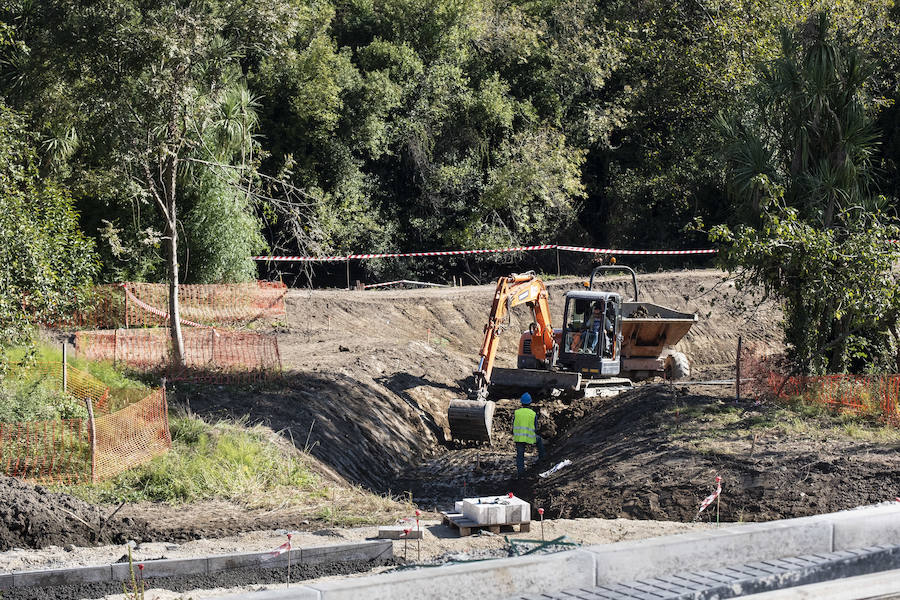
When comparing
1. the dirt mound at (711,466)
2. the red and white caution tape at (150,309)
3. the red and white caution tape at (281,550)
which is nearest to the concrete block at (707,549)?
the red and white caution tape at (281,550)

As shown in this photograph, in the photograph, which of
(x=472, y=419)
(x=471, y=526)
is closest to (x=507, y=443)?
(x=472, y=419)

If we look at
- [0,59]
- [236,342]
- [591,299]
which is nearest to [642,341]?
[591,299]

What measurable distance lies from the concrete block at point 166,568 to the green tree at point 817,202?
10094mm

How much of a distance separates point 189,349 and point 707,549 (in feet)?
46.8

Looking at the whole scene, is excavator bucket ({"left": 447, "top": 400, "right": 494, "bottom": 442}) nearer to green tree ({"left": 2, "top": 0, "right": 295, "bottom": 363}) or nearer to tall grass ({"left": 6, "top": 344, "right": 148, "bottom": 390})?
green tree ({"left": 2, "top": 0, "right": 295, "bottom": 363})

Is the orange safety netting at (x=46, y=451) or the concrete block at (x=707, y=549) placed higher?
the concrete block at (x=707, y=549)

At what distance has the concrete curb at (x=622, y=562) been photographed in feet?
21.3

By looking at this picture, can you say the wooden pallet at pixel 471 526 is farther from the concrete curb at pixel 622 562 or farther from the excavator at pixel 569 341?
the excavator at pixel 569 341

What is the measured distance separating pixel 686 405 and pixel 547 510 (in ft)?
13.3

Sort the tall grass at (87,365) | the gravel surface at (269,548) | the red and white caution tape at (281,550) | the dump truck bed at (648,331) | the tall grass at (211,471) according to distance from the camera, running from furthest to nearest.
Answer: the dump truck bed at (648,331) → the tall grass at (87,365) → the tall grass at (211,471) → the red and white caution tape at (281,550) → the gravel surface at (269,548)

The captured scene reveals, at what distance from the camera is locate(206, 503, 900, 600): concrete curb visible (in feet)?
21.3

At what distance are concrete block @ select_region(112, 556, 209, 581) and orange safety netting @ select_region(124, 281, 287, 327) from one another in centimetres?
1422

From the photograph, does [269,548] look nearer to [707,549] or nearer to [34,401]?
[707,549]

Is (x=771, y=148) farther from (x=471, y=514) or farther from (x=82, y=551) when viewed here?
(x=82, y=551)
